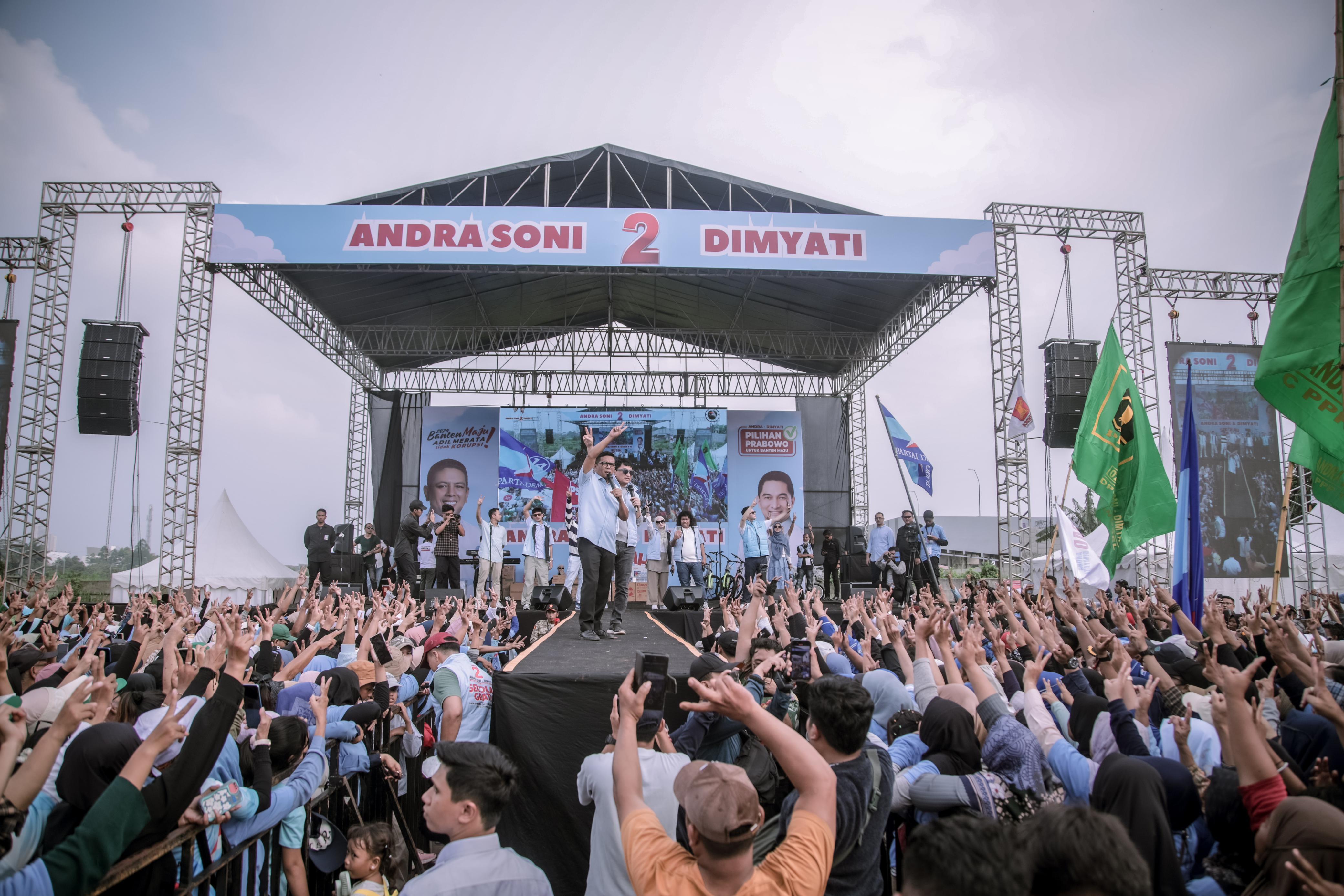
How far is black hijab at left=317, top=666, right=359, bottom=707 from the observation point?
3717 millimetres

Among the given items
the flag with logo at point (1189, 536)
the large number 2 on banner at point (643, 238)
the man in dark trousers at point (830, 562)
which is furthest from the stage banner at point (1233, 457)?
the large number 2 on banner at point (643, 238)

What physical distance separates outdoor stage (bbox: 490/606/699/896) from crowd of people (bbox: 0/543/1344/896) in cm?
12

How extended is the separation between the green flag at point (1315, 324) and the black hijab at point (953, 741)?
3150 millimetres

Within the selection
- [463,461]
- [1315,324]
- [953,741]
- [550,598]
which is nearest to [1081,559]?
[1315,324]

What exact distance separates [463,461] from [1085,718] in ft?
50.8

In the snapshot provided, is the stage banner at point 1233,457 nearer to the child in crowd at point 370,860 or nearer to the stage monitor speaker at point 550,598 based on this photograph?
the stage monitor speaker at point 550,598

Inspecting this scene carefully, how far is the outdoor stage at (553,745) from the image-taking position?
3.59 metres

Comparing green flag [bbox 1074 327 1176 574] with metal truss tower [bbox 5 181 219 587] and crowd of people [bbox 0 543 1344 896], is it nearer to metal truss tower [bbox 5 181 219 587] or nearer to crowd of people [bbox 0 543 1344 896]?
crowd of people [bbox 0 543 1344 896]

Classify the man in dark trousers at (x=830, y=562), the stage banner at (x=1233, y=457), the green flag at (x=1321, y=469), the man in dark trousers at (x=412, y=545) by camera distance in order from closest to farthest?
the green flag at (x=1321, y=469), the man in dark trousers at (x=412, y=545), the man in dark trousers at (x=830, y=562), the stage banner at (x=1233, y=457)

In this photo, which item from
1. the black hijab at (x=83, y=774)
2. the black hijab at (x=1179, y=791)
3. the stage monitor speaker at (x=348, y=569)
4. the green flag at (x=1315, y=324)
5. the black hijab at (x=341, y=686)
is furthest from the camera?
the stage monitor speaker at (x=348, y=569)

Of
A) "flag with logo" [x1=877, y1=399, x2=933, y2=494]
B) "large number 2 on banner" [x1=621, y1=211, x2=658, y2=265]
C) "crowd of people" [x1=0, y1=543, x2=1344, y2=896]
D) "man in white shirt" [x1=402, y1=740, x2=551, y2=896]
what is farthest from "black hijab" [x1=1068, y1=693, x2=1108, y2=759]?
"large number 2 on banner" [x1=621, y1=211, x2=658, y2=265]

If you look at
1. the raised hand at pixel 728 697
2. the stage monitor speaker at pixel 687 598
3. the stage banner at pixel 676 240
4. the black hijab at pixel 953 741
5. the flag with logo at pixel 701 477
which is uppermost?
the stage banner at pixel 676 240

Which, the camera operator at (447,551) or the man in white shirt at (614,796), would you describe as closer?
the man in white shirt at (614,796)

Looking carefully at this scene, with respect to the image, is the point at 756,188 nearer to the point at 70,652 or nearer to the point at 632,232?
the point at 632,232
